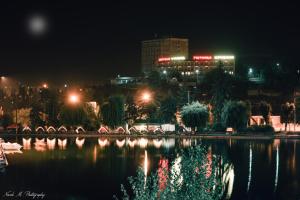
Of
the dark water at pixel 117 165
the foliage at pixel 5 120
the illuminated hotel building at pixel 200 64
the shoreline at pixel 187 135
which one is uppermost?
the illuminated hotel building at pixel 200 64

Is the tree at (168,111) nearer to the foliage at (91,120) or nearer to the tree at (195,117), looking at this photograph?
the tree at (195,117)

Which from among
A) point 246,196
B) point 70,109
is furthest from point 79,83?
point 246,196

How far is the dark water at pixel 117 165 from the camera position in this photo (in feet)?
85.5

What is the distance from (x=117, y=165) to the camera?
33375mm

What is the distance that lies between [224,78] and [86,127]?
14757mm

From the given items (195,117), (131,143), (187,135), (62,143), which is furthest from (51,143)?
(195,117)

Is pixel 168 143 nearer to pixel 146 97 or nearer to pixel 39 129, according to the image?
pixel 39 129

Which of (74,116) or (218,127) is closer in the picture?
(218,127)

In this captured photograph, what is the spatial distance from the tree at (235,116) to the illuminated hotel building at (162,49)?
3399 inches

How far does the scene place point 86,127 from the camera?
5522cm

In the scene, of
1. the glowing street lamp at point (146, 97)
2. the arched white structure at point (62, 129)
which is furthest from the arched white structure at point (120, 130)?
the glowing street lamp at point (146, 97)

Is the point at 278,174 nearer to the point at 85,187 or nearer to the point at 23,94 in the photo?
the point at 85,187

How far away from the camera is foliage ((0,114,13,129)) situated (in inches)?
2269

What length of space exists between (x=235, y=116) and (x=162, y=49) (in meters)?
91.0
